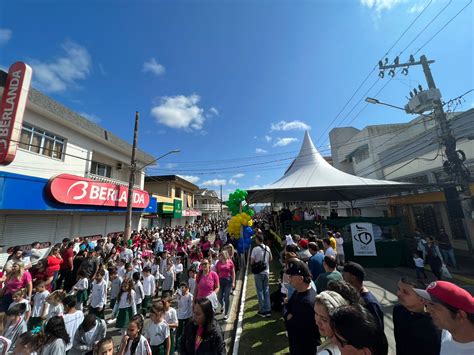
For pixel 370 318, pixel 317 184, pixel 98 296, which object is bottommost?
pixel 98 296

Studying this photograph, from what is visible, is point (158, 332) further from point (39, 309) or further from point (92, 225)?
point (92, 225)

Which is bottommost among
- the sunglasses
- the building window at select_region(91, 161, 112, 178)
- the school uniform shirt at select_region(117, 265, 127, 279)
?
the school uniform shirt at select_region(117, 265, 127, 279)

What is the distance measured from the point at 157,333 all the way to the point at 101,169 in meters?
15.3

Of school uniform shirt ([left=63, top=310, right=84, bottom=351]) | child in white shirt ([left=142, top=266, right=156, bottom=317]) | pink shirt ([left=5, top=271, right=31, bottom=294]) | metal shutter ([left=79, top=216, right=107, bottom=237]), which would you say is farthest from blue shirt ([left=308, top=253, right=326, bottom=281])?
metal shutter ([left=79, top=216, right=107, bottom=237])

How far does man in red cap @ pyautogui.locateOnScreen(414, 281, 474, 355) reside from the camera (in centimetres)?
154

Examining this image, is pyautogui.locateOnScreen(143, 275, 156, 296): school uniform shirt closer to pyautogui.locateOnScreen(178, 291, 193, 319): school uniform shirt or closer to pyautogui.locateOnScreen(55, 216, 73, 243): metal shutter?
pyautogui.locateOnScreen(178, 291, 193, 319): school uniform shirt

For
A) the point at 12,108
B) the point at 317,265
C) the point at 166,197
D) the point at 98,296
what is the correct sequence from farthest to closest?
the point at 166,197, the point at 12,108, the point at 98,296, the point at 317,265

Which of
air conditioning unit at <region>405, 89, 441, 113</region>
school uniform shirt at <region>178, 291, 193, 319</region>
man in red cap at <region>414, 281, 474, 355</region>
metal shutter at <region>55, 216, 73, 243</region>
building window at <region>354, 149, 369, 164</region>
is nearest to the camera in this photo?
man in red cap at <region>414, 281, 474, 355</region>

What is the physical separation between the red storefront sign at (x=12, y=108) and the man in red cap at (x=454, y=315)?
11583 millimetres

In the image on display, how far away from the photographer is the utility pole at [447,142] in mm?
9773

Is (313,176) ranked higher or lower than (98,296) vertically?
higher

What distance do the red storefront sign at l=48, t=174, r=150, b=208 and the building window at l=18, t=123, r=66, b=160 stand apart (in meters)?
1.43

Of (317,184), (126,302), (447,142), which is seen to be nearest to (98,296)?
(126,302)

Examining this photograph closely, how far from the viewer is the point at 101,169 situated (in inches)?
603
